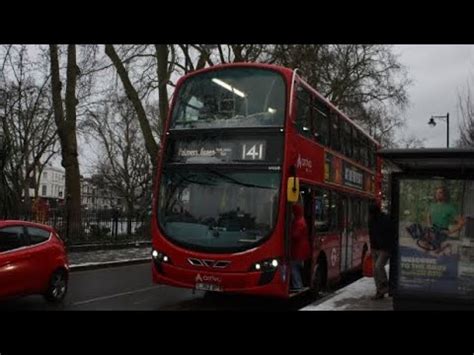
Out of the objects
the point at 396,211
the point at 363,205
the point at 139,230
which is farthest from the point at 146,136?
the point at 396,211

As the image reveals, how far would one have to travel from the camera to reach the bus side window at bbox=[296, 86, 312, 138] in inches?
472

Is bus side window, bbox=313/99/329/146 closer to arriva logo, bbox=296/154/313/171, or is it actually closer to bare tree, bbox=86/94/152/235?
arriva logo, bbox=296/154/313/171

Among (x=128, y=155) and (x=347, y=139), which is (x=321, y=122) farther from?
(x=128, y=155)

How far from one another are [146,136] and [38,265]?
18802 mm

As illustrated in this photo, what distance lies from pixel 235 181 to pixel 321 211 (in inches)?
Answer: 113

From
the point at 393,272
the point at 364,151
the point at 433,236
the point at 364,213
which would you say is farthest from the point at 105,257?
the point at 433,236

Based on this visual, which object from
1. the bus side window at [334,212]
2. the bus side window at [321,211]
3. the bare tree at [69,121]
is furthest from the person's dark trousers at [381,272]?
the bare tree at [69,121]

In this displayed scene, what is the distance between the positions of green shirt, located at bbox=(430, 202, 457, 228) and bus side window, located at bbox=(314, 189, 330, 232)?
3020mm

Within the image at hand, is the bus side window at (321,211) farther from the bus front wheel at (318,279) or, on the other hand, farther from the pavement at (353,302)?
the pavement at (353,302)

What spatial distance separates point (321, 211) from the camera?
1332 centimetres

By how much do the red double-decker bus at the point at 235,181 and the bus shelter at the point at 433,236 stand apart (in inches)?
72.1

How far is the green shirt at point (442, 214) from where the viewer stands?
33.2ft

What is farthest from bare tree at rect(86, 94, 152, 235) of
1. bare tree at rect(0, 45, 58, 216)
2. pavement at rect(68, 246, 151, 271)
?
pavement at rect(68, 246, 151, 271)

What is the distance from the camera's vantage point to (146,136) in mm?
30141
